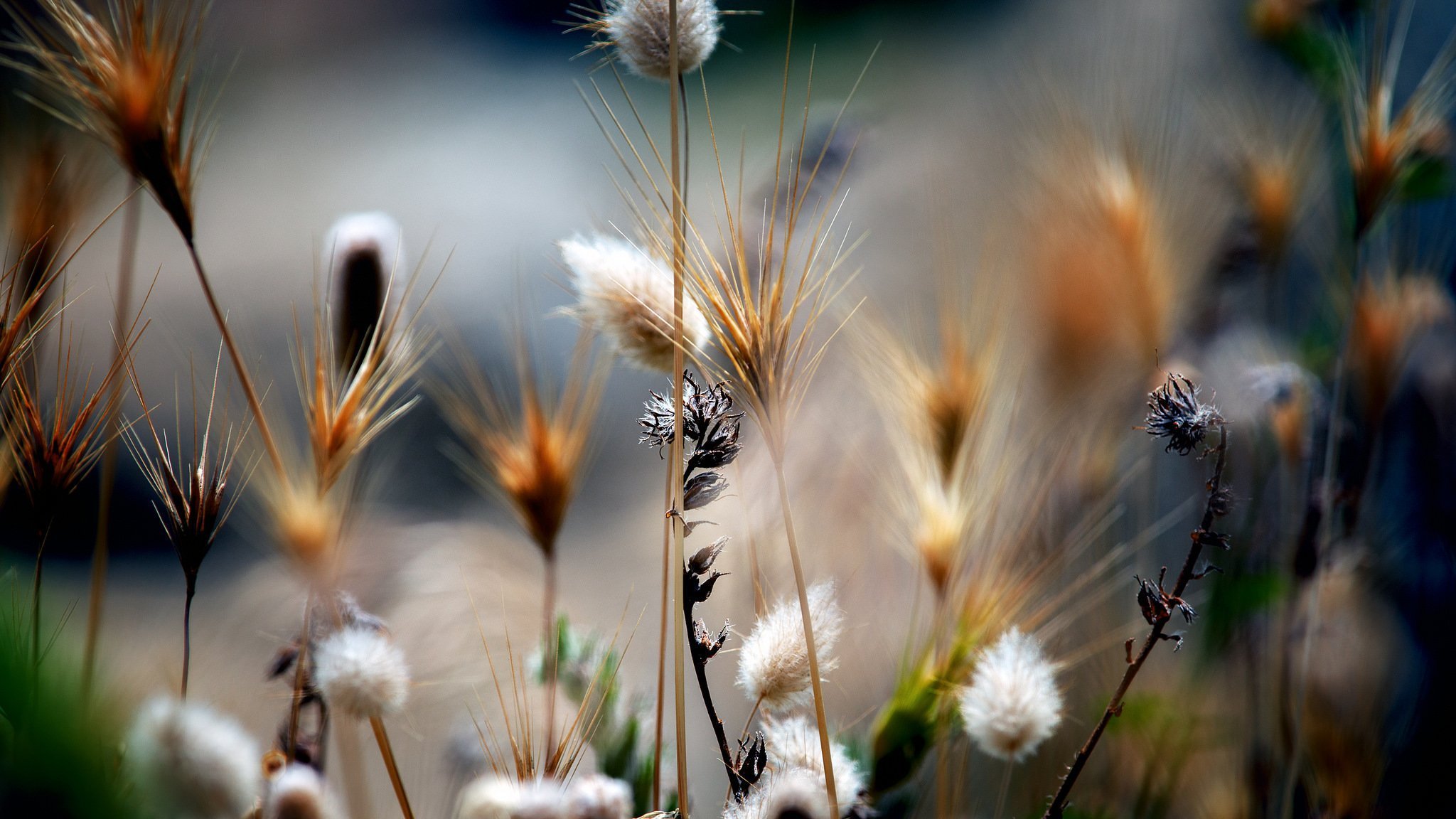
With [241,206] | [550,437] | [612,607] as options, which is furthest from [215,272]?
[550,437]

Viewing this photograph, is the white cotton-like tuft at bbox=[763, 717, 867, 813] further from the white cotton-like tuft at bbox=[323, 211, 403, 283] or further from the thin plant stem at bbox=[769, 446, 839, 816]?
the white cotton-like tuft at bbox=[323, 211, 403, 283]

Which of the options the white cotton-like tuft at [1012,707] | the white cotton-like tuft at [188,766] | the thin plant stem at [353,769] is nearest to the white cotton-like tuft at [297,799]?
the white cotton-like tuft at [188,766]

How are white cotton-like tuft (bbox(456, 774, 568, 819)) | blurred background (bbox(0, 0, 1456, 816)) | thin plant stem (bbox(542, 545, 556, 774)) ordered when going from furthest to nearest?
blurred background (bbox(0, 0, 1456, 816)) → thin plant stem (bbox(542, 545, 556, 774)) → white cotton-like tuft (bbox(456, 774, 568, 819))

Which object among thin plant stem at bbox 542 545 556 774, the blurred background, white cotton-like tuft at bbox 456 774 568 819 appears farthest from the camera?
the blurred background

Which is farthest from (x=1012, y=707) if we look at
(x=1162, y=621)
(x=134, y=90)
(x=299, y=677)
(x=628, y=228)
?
(x=628, y=228)

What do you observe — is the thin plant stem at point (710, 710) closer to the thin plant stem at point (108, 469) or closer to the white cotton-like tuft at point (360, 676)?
the white cotton-like tuft at point (360, 676)

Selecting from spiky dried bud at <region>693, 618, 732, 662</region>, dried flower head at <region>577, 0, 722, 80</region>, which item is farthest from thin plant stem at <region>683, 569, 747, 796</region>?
dried flower head at <region>577, 0, 722, 80</region>
